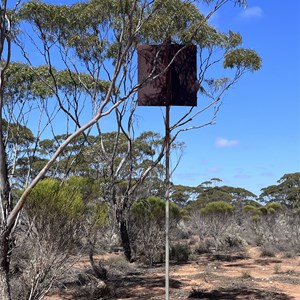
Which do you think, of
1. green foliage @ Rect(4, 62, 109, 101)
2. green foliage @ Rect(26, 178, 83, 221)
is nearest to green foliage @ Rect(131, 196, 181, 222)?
green foliage @ Rect(4, 62, 109, 101)

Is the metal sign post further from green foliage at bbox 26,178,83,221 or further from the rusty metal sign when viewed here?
green foliage at bbox 26,178,83,221

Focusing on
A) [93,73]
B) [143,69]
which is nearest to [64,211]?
[143,69]

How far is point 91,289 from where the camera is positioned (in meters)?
10.5

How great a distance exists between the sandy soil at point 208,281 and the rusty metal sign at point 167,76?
465 centimetres

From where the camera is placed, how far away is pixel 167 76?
754cm

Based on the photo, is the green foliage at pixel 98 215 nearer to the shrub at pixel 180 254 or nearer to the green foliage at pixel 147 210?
the green foliage at pixel 147 210

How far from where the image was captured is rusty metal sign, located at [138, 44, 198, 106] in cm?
745

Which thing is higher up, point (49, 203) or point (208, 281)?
point (49, 203)

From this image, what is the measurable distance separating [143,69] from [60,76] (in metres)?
8.24

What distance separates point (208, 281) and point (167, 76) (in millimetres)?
6726

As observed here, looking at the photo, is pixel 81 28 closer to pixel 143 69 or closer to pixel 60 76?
pixel 60 76

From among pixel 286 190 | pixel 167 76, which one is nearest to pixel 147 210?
pixel 167 76

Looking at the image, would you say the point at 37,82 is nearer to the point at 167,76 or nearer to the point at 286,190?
the point at 167,76

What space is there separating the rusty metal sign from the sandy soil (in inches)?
183
